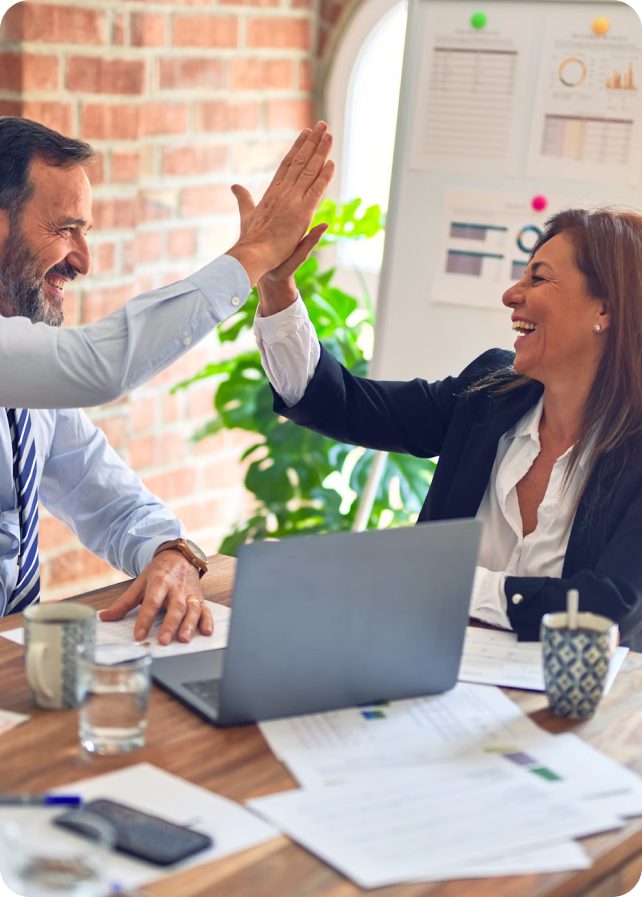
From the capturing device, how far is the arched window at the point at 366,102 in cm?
348

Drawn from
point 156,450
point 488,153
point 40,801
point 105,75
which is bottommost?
point 156,450

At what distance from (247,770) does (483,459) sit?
3.00ft

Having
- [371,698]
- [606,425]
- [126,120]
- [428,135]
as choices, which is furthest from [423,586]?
[126,120]

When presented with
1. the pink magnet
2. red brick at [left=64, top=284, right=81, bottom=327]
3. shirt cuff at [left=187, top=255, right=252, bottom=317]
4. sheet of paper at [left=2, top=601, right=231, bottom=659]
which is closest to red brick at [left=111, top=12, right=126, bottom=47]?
red brick at [left=64, top=284, right=81, bottom=327]

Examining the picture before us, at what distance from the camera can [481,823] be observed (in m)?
1.08

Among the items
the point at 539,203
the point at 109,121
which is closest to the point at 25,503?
the point at 109,121

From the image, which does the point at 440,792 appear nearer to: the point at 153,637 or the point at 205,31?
the point at 153,637

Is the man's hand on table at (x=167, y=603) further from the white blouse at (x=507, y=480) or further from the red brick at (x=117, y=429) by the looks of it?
the red brick at (x=117, y=429)

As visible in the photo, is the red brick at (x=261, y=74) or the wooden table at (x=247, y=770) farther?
the red brick at (x=261, y=74)

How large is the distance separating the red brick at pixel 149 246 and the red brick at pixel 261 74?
1.63 ft

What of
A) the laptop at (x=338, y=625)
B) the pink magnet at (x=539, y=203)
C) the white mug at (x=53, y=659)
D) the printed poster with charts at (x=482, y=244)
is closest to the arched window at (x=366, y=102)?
the printed poster with charts at (x=482, y=244)

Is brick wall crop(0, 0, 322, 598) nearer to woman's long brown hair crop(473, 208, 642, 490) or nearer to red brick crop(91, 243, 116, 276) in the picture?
red brick crop(91, 243, 116, 276)

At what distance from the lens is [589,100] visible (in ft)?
8.58

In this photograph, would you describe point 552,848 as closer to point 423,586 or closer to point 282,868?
point 282,868
